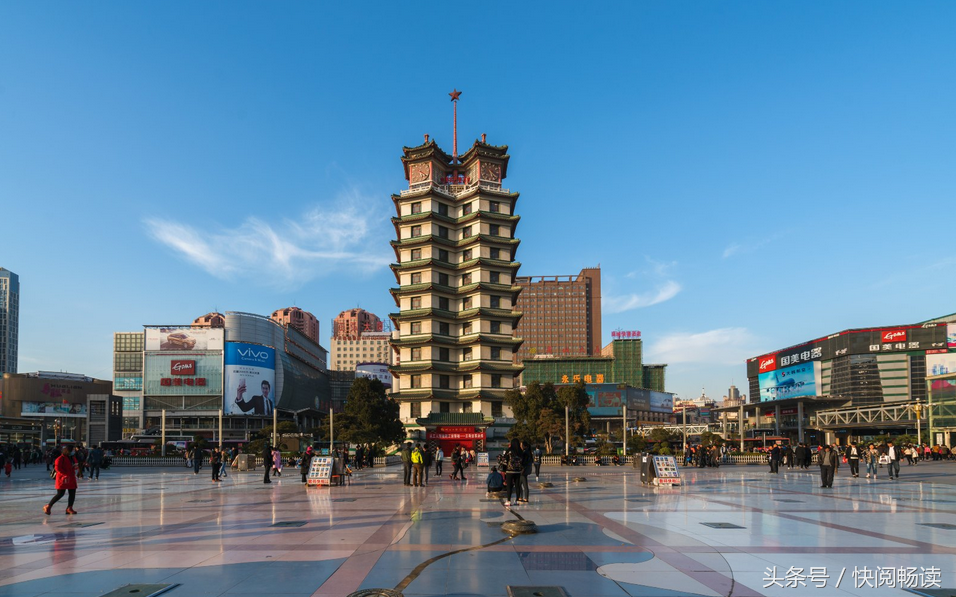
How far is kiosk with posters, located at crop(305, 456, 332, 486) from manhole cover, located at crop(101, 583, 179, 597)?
1895 centimetres

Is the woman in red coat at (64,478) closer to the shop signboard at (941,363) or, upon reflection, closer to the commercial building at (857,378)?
the shop signboard at (941,363)

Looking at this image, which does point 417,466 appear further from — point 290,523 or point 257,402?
point 257,402

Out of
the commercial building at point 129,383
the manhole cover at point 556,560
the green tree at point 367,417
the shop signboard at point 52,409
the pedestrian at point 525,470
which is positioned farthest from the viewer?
the shop signboard at point 52,409

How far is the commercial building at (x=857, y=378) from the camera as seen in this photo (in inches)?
5025

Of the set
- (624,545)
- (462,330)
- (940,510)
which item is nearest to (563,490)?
(940,510)

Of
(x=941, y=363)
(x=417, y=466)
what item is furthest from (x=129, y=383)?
(x=941, y=363)

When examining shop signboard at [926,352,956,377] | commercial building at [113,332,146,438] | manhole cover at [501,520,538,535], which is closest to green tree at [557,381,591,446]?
shop signboard at [926,352,956,377]

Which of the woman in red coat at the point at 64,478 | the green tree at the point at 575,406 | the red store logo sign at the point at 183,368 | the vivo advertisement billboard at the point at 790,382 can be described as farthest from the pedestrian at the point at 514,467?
the vivo advertisement billboard at the point at 790,382

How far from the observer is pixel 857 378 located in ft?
446

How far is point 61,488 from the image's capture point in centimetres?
1703

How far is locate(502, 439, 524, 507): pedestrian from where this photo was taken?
1903 cm

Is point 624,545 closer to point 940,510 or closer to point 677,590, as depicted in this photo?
point 677,590

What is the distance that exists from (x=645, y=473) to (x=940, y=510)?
11.3 m

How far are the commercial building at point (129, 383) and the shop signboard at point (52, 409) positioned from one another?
36.5 ft
